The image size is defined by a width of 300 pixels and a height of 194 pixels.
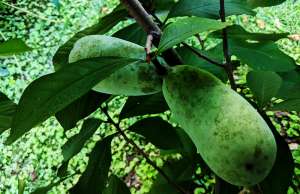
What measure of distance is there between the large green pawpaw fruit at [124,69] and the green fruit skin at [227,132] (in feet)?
0.26

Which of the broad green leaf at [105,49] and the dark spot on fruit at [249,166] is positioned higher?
the broad green leaf at [105,49]

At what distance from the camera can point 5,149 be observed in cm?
312

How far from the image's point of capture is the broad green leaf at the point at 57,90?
21.5 inches

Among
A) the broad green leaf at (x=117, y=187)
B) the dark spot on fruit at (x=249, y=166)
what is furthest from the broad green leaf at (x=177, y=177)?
the dark spot on fruit at (x=249, y=166)

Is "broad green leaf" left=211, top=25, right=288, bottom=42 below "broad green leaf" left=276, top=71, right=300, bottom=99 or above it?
above

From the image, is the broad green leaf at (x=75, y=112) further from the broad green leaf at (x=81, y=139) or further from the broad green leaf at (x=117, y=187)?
the broad green leaf at (x=117, y=187)

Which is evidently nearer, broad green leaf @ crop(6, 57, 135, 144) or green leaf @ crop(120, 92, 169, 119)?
broad green leaf @ crop(6, 57, 135, 144)

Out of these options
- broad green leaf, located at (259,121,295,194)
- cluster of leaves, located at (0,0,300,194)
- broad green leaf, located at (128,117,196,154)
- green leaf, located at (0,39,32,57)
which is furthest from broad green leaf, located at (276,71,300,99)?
green leaf, located at (0,39,32,57)

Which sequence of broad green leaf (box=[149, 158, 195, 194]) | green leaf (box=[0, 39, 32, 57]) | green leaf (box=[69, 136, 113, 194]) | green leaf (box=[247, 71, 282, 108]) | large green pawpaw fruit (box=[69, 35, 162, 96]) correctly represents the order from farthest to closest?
broad green leaf (box=[149, 158, 195, 194]), green leaf (box=[69, 136, 113, 194]), green leaf (box=[247, 71, 282, 108]), green leaf (box=[0, 39, 32, 57]), large green pawpaw fruit (box=[69, 35, 162, 96])

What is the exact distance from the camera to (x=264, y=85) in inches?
35.3

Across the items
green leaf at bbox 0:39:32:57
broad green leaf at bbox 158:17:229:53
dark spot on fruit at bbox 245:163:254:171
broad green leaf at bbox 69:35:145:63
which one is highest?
green leaf at bbox 0:39:32:57

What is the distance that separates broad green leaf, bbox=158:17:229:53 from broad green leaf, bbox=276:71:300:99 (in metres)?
0.42

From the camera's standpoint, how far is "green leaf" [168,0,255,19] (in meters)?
0.87

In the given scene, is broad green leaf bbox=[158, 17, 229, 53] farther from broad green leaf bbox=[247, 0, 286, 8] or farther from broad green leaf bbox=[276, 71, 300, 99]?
broad green leaf bbox=[247, 0, 286, 8]
